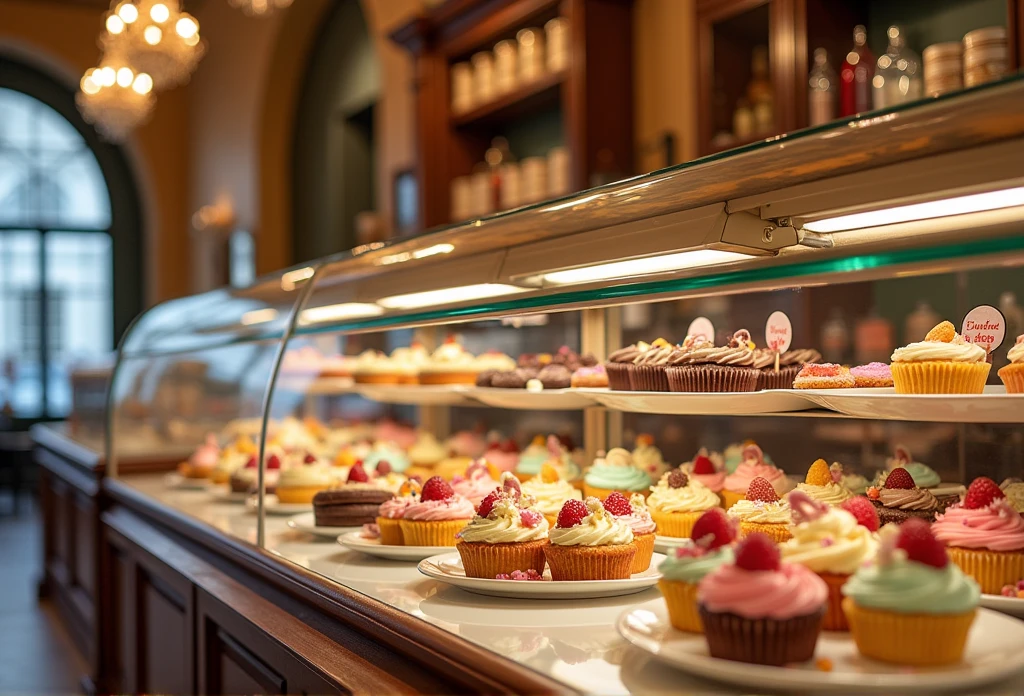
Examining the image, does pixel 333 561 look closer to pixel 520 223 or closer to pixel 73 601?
pixel 520 223

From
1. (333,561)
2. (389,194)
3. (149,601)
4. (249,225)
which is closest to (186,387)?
(149,601)

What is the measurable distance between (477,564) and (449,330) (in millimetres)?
1296

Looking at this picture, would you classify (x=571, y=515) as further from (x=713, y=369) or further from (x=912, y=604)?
(x=912, y=604)

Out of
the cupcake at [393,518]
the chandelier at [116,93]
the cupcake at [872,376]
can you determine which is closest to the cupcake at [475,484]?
the cupcake at [393,518]

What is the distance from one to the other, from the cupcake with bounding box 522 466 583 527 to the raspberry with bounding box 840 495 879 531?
0.67 meters

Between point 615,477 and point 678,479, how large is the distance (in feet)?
0.68

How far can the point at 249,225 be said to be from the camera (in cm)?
954

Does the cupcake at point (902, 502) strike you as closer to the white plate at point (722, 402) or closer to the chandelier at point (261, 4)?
the white plate at point (722, 402)

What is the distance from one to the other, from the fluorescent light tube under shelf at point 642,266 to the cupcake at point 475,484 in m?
0.57

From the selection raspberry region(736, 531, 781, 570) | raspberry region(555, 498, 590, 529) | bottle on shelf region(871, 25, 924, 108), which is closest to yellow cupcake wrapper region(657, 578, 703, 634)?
raspberry region(736, 531, 781, 570)

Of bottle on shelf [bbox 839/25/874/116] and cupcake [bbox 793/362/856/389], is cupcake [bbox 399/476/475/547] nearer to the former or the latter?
cupcake [bbox 793/362/856/389]

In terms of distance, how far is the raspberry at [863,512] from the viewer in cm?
144

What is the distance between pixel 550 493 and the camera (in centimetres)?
211

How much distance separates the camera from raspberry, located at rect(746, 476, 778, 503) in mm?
1727
